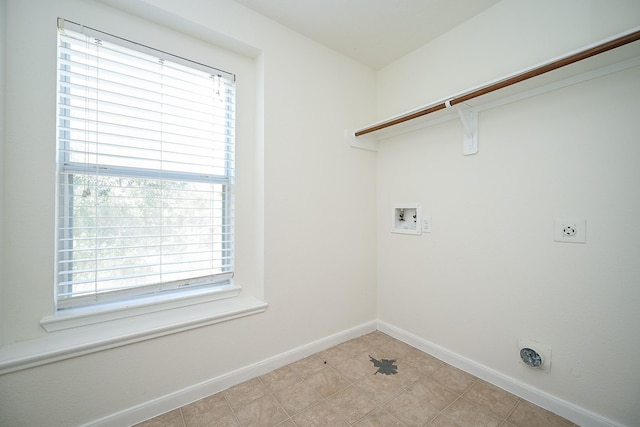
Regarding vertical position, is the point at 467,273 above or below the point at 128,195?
below

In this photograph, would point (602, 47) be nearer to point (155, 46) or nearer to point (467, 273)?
point (467, 273)

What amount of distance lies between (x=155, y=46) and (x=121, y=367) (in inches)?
71.3

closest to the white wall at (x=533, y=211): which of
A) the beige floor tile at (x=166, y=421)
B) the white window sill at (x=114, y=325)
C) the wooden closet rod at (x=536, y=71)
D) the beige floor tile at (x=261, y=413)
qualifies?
the wooden closet rod at (x=536, y=71)

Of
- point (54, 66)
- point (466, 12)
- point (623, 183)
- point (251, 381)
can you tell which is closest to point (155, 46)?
point (54, 66)

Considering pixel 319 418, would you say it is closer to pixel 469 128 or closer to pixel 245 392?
pixel 245 392

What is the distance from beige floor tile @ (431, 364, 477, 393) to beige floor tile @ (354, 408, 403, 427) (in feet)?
1.59

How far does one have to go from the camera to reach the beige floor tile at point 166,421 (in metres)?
1.33

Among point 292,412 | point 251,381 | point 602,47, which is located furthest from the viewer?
point 251,381

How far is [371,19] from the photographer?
1.77m

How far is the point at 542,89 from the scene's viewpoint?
1433 mm

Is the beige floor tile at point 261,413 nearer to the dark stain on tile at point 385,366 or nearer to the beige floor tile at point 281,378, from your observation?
the beige floor tile at point 281,378

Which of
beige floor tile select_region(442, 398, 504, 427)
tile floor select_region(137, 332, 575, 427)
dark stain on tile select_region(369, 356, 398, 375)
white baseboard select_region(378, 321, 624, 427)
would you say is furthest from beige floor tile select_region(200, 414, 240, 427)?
white baseboard select_region(378, 321, 624, 427)

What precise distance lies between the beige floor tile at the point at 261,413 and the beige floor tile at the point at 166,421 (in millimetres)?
301

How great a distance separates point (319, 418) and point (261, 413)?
32cm
